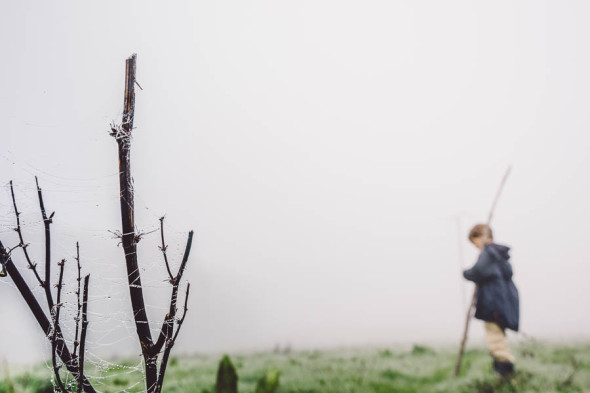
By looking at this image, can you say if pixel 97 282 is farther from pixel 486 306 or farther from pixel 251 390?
pixel 486 306

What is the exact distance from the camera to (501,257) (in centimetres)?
406

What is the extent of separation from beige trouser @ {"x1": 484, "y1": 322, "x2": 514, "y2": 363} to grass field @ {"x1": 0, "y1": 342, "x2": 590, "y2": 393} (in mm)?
201

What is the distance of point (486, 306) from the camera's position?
3934 millimetres

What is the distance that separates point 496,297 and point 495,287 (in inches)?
3.6

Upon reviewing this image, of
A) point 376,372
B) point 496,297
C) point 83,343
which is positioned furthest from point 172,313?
point 376,372

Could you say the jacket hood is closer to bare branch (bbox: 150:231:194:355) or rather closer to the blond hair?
the blond hair

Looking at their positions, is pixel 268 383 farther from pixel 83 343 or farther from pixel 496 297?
pixel 83 343

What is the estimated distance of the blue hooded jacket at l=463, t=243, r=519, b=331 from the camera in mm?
3879

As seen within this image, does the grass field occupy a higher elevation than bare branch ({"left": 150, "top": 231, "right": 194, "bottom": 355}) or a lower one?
lower

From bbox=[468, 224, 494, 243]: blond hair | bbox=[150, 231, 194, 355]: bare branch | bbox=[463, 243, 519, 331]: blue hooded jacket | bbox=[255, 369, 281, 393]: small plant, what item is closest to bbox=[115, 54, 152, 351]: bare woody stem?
bbox=[150, 231, 194, 355]: bare branch

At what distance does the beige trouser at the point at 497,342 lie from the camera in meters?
3.87

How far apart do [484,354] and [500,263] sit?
1205 mm

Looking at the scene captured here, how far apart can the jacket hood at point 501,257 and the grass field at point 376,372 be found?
0.89 m

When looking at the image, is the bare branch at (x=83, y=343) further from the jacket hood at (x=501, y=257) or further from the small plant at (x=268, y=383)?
the jacket hood at (x=501, y=257)
